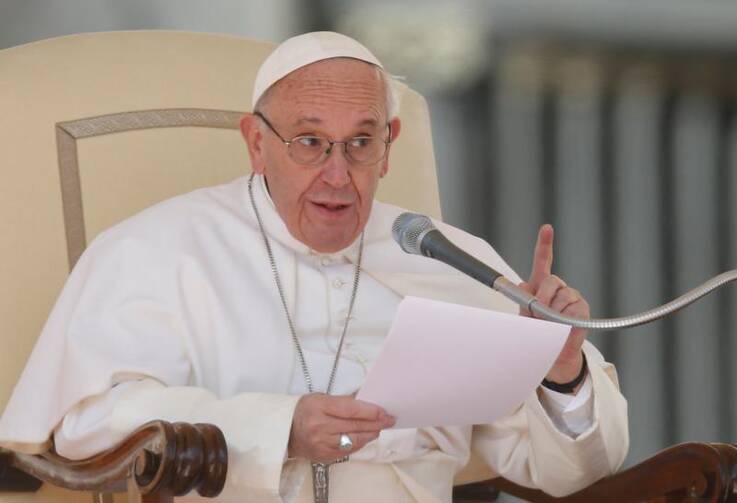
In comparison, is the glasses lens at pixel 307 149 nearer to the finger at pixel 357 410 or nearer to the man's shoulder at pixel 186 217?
the man's shoulder at pixel 186 217

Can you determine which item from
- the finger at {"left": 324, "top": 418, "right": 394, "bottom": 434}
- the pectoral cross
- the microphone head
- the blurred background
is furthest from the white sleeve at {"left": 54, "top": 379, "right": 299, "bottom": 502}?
the blurred background

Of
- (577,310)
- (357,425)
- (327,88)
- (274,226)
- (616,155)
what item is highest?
(616,155)

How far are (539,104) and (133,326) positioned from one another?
3.08m

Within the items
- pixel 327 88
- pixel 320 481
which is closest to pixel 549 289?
pixel 320 481

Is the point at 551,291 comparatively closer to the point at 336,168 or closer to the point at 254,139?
the point at 336,168

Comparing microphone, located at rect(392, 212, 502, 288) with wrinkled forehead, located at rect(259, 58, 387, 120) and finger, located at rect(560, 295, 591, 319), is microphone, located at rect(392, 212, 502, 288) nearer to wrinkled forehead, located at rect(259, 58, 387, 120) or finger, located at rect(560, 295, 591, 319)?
finger, located at rect(560, 295, 591, 319)

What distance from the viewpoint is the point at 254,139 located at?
3.18 metres

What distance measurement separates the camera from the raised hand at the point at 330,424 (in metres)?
2.45

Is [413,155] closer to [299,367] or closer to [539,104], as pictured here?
[299,367]

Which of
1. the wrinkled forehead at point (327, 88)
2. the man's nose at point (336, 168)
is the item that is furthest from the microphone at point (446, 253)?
the wrinkled forehead at point (327, 88)

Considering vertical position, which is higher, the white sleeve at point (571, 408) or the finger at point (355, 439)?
the white sleeve at point (571, 408)

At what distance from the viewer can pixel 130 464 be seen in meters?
2.44

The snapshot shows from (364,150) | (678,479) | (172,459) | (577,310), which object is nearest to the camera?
(172,459)

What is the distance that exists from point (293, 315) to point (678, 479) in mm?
911
